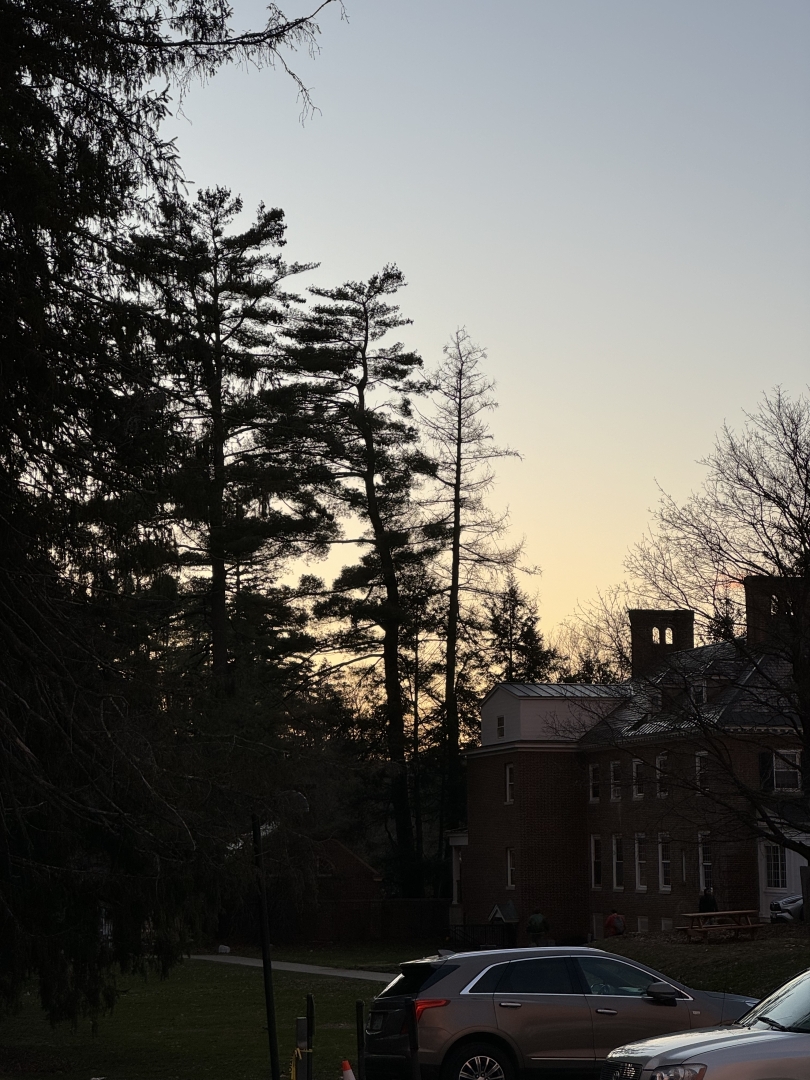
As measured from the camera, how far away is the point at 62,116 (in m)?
11.3

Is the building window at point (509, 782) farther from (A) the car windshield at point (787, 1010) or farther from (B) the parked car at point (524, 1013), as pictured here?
(A) the car windshield at point (787, 1010)

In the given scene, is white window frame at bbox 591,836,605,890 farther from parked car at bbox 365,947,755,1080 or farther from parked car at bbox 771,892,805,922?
parked car at bbox 365,947,755,1080

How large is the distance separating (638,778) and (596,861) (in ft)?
68.0

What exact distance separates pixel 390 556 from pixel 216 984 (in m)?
23.1

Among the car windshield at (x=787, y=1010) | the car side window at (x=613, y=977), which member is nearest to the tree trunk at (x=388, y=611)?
the car side window at (x=613, y=977)

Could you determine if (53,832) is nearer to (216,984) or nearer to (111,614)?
(111,614)

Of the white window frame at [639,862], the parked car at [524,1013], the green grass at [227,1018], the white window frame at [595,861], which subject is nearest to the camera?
the parked car at [524,1013]

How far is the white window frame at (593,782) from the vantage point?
5069cm

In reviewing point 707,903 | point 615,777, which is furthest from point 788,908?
point 615,777

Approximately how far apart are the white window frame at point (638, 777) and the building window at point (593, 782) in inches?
110

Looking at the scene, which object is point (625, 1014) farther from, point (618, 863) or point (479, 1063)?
point (618, 863)

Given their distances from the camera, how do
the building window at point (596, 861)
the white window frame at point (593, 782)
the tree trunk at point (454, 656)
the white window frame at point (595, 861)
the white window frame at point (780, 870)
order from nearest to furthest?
the white window frame at point (780, 870), the white window frame at point (595, 861), the building window at point (596, 861), the white window frame at point (593, 782), the tree trunk at point (454, 656)

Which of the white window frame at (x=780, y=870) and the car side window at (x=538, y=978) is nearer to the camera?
the car side window at (x=538, y=978)

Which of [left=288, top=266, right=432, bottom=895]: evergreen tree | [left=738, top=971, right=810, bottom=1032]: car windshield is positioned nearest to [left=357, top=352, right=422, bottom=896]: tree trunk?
[left=288, top=266, right=432, bottom=895]: evergreen tree
